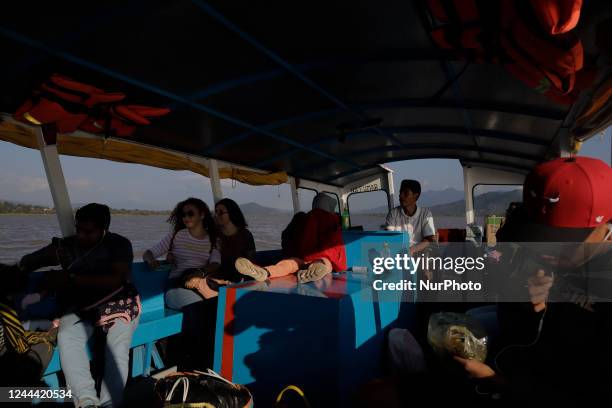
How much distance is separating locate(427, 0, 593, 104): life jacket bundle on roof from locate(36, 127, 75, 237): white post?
395 centimetres

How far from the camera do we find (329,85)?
14.1ft

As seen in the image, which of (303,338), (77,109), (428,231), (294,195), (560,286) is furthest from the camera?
(294,195)

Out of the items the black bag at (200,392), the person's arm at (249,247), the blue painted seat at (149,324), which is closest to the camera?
the black bag at (200,392)

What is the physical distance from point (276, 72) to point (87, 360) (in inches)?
119

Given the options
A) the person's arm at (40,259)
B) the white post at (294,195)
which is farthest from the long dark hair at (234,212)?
the white post at (294,195)

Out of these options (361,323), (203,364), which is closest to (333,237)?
(361,323)

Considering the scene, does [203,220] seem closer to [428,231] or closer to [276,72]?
[276,72]

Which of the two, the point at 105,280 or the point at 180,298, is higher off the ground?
the point at 105,280

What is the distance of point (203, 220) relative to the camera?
13.5ft

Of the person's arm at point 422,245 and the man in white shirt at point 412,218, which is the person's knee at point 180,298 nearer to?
the person's arm at point 422,245

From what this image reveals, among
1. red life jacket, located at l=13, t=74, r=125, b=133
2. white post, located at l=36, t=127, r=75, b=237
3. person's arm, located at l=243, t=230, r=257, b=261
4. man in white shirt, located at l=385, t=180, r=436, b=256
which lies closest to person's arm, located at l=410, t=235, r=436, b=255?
man in white shirt, located at l=385, t=180, r=436, b=256

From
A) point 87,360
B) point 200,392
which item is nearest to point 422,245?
point 200,392

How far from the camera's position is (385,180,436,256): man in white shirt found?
469 centimetres

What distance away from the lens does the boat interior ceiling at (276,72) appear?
8.88ft
